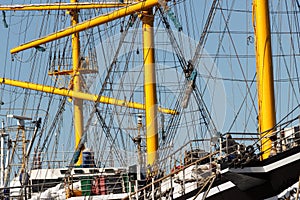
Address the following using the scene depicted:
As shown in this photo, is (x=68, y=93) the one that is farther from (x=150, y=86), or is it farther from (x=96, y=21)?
(x=150, y=86)

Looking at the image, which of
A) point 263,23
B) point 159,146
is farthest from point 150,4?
point 263,23

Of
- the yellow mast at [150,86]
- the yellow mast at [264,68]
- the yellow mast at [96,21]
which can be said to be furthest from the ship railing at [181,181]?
the yellow mast at [96,21]

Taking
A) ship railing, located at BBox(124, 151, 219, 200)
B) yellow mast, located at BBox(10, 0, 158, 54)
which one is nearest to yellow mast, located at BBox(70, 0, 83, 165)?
yellow mast, located at BBox(10, 0, 158, 54)

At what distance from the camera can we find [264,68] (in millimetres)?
23500

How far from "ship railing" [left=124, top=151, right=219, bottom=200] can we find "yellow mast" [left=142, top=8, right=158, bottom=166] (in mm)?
7168

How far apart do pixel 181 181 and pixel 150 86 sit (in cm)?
966

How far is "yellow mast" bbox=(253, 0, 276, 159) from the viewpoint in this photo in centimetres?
2291

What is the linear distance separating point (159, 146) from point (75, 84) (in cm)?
1097

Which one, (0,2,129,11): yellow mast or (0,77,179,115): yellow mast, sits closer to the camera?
(0,2,129,11): yellow mast

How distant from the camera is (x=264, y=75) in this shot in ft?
76.7

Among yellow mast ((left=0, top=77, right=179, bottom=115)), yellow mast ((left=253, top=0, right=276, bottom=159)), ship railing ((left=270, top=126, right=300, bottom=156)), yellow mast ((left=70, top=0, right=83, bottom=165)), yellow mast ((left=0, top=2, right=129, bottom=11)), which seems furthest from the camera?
yellow mast ((left=70, top=0, right=83, bottom=165))

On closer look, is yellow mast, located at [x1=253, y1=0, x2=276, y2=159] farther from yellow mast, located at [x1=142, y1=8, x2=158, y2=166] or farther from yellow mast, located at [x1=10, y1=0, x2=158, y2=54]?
yellow mast, located at [x1=10, y1=0, x2=158, y2=54]

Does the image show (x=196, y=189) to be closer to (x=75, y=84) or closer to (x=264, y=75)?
(x=264, y=75)

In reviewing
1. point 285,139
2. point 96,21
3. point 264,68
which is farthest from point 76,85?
point 285,139
